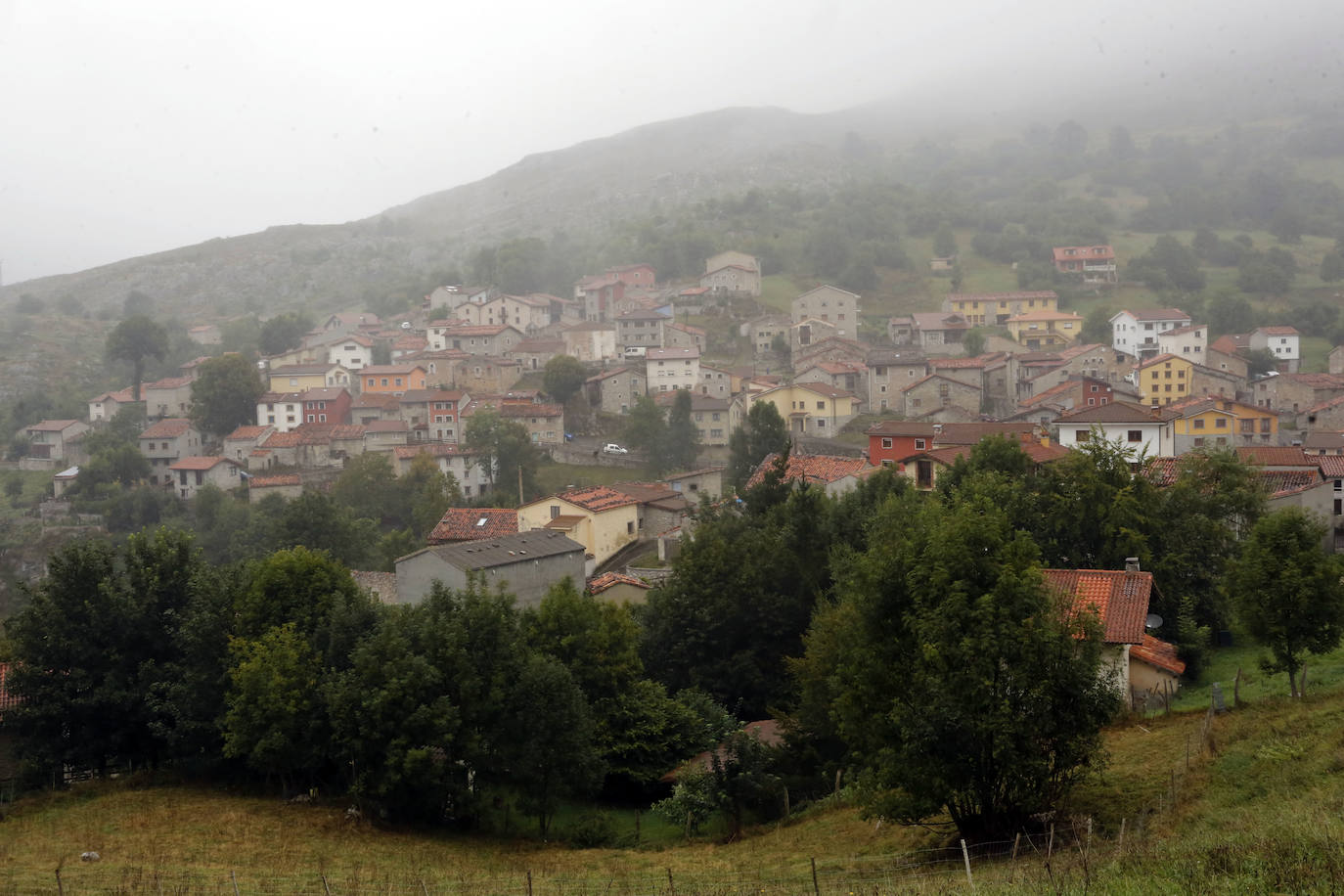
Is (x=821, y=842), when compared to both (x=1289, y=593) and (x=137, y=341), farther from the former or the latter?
(x=137, y=341)

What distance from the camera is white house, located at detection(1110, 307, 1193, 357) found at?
220ft

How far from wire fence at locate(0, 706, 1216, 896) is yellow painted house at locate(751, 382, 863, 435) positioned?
1619 inches

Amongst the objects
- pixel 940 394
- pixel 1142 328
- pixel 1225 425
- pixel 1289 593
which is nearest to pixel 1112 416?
pixel 1225 425

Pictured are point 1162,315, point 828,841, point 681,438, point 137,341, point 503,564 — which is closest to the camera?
point 828,841

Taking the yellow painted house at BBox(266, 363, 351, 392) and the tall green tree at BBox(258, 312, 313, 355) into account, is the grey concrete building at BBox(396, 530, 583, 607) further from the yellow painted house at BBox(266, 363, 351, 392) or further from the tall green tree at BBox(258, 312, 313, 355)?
the tall green tree at BBox(258, 312, 313, 355)

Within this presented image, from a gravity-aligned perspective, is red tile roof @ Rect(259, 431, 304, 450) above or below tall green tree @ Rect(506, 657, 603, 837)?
above

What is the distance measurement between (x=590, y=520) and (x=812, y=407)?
798 inches

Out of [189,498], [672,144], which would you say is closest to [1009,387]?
[189,498]

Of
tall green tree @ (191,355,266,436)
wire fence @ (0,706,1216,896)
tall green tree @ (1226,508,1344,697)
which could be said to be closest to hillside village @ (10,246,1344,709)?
tall green tree @ (191,355,266,436)

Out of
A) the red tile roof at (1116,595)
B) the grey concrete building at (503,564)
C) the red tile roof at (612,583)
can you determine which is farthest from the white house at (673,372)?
the red tile roof at (1116,595)

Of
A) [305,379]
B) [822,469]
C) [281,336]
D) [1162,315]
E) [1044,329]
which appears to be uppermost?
[281,336]

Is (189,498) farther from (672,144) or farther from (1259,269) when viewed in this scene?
(672,144)

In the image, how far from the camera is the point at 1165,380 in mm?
57406

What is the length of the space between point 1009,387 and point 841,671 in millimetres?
47303
